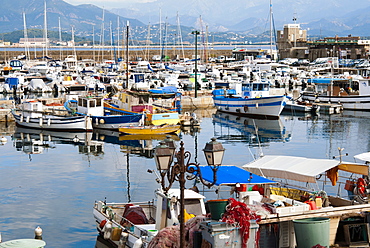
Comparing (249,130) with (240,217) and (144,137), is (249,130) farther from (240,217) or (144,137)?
(240,217)

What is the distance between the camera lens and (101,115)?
132 feet

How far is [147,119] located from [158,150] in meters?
28.5

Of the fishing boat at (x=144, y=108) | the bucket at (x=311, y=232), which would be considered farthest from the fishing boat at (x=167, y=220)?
the fishing boat at (x=144, y=108)

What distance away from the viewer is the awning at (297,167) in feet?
51.0

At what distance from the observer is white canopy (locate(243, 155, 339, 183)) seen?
15.5 m

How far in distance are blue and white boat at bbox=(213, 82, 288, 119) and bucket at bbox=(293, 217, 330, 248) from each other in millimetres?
33269

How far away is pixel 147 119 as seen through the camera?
38469 mm

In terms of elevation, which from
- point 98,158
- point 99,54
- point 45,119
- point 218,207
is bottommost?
point 98,158

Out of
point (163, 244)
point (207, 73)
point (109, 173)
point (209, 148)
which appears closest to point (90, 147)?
point (109, 173)

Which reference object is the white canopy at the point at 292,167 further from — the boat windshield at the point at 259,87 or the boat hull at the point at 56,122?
the boat windshield at the point at 259,87

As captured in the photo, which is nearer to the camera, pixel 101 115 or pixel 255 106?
pixel 101 115

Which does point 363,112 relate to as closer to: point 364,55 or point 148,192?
point 148,192

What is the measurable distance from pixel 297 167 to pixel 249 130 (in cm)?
2489

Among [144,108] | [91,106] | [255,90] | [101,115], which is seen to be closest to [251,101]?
[255,90]
